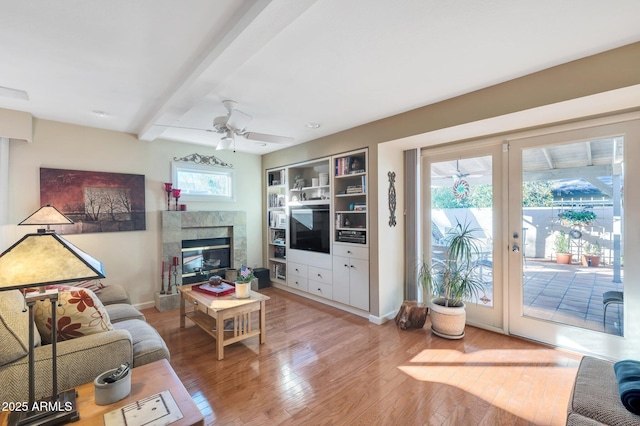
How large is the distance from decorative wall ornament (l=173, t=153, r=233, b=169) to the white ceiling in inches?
59.9

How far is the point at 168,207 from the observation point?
4.23 metres

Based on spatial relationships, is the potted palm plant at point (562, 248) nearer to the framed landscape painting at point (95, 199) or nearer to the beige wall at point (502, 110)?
the beige wall at point (502, 110)

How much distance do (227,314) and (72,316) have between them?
3.91 feet

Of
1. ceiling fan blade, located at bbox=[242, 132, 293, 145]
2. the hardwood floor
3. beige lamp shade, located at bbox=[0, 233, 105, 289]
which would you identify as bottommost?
the hardwood floor

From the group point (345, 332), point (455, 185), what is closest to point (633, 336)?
point (455, 185)

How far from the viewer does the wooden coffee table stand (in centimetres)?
257

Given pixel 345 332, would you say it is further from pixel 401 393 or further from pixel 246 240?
pixel 246 240

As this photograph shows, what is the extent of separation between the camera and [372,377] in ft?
7.55

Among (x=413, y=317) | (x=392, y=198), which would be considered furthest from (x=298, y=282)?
(x=392, y=198)

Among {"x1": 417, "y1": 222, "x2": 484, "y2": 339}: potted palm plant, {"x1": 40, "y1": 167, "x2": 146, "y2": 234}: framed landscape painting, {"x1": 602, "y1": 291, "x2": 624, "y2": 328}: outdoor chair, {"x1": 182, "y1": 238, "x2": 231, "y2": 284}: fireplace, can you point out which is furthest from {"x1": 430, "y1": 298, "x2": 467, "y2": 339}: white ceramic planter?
{"x1": 40, "y1": 167, "x2": 146, "y2": 234}: framed landscape painting

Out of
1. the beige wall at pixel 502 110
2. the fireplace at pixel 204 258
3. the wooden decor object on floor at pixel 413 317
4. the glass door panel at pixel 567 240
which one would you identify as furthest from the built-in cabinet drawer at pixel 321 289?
the glass door panel at pixel 567 240

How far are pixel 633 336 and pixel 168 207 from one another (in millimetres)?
5454

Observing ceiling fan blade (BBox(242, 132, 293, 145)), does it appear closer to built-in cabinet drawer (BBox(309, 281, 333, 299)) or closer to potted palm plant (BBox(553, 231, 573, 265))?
built-in cabinet drawer (BBox(309, 281, 333, 299))

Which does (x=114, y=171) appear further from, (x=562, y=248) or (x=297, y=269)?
(x=562, y=248)
